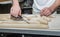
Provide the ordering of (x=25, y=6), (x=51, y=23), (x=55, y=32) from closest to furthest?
(x=55, y=32), (x=51, y=23), (x=25, y=6)

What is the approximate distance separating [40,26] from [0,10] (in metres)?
1.36

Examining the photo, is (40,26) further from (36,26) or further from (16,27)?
(16,27)

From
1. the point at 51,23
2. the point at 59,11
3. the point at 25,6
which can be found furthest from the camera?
the point at 25,6

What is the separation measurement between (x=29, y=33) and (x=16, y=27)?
0.08 m

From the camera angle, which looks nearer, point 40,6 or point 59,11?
point 40,6

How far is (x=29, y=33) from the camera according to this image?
0.71m

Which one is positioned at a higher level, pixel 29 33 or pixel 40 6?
pixel 40 6

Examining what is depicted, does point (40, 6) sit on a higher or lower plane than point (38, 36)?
higher

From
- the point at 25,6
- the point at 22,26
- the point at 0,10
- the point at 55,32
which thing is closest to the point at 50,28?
the point at 55,32

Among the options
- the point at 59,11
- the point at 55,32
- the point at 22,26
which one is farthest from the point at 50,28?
the point at 59,11

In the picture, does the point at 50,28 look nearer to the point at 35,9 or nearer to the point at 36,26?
the point at 36,26

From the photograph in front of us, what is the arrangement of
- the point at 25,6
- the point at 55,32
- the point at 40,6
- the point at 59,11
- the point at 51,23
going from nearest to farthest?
the point at 55,32, the point at 51,23, the point at 40,6, the point at 59,11, the point at 25,6

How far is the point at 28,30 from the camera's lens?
0.70 m

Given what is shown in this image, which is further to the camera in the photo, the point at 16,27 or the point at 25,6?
the point at 25,6
